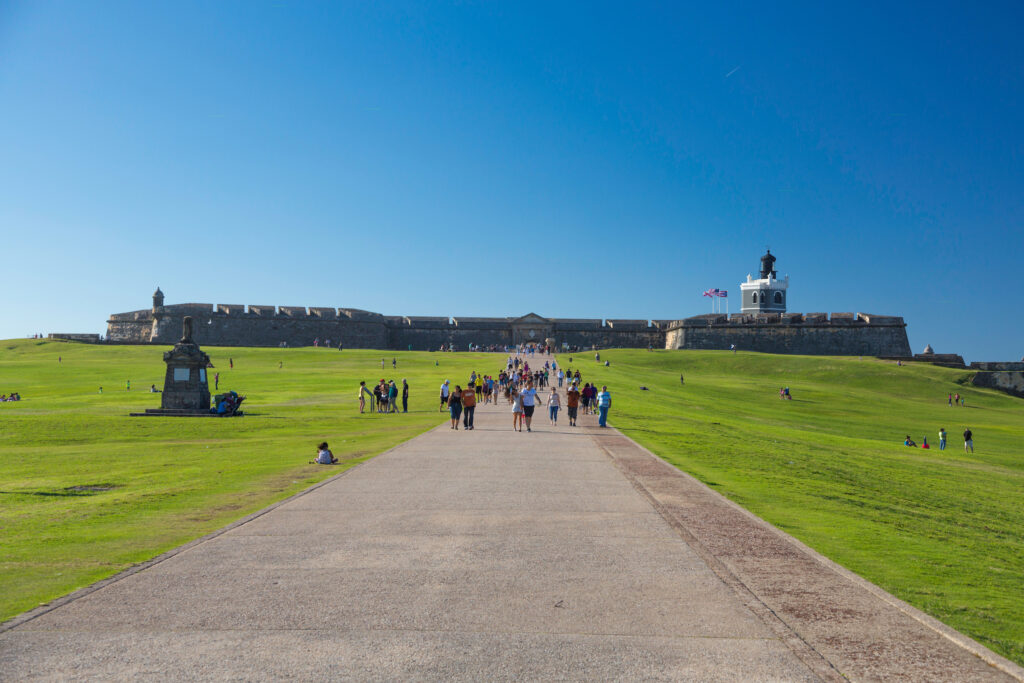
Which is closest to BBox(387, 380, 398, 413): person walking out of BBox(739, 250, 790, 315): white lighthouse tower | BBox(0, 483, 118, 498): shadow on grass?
BBox(0, 483, 118, 498): shadow on grass

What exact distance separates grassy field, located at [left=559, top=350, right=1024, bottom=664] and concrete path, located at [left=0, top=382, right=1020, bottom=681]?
0.84 m

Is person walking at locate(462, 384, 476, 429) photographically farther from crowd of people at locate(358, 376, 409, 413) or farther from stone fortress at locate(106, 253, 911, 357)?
stone fortress at locate(106, 253, 911, 357)

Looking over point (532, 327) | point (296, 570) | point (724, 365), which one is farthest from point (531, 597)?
point (532, 327)

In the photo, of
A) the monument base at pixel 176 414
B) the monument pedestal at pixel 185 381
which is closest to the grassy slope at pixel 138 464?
the monument base at pixel 176 414

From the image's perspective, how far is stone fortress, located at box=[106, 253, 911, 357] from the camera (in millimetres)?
74750

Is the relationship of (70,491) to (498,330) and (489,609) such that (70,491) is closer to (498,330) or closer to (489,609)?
(489,609)

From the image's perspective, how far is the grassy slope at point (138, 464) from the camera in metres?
6.49

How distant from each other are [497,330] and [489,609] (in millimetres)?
76472

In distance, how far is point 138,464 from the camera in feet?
43.1

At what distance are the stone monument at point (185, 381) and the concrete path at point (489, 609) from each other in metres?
19.4

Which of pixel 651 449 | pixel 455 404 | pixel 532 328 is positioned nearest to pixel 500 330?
pixel 532 328

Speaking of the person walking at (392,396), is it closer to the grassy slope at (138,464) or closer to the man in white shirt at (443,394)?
the grassy slope at (138,464)

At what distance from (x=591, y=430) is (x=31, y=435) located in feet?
50.6

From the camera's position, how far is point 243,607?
4785 millimetres
